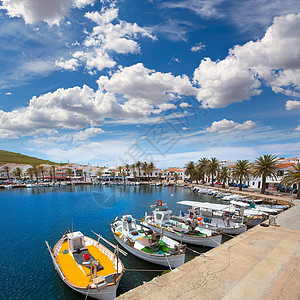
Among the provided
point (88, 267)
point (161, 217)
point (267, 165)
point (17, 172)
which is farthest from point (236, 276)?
point (17, 172)

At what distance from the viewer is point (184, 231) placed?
2250cm

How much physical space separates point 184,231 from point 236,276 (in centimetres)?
1214

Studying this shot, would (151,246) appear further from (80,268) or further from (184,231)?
(80,268)

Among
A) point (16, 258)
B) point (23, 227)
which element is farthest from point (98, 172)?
point (16, 258)

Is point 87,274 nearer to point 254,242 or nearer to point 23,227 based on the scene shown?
point 254,242

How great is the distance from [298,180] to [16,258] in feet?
192

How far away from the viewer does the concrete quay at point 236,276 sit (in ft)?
29.9

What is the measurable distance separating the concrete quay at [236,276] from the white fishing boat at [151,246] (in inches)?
144

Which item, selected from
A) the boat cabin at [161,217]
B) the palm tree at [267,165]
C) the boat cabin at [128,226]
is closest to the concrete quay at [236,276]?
the boat cabin at [128,226]

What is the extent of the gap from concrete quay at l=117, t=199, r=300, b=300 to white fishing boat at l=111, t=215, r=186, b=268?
367cm

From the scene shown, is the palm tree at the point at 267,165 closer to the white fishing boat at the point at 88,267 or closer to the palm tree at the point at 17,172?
the white fishing boat at the point at 88,267

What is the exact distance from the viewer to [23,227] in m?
30.8

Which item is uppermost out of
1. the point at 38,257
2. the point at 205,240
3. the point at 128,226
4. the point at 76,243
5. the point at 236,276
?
the point at 236,276

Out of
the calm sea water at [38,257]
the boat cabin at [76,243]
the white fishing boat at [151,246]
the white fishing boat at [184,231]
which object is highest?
the boat cabin at [76,243]
